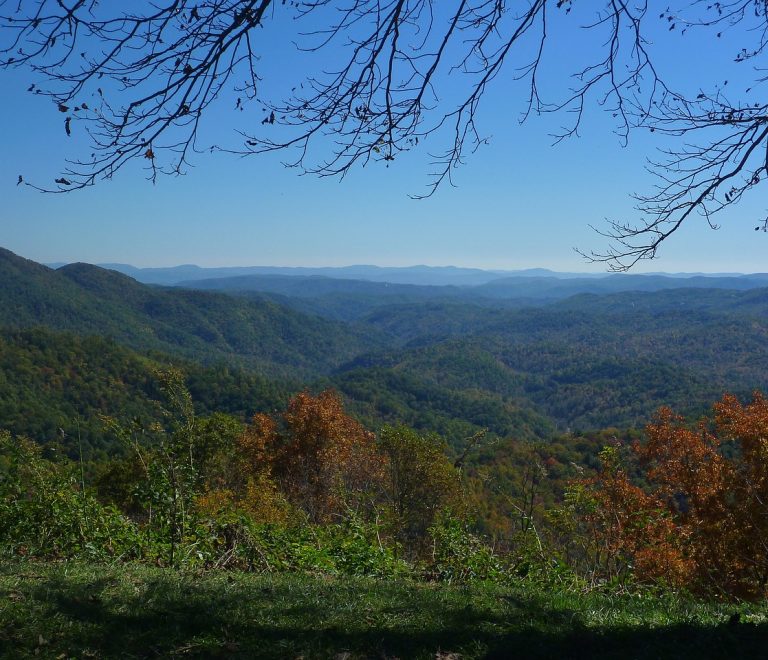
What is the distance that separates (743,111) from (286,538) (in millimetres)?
5592

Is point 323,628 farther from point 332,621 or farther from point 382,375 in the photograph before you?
point 382,375

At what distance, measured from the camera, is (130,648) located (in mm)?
2957

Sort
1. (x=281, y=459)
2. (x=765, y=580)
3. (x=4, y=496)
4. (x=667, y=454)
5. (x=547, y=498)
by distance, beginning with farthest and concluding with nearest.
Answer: (x=547, y=498) → (x=281, y=459) → (x=667, y=454) → (x=765, y=580) → (x=4, y=496)

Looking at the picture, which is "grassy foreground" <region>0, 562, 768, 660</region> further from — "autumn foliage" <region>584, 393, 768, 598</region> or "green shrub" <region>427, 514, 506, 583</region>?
"autumn foliage" <region>584, 393, 768, 598</region>

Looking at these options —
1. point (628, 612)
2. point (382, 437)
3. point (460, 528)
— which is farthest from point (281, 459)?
point (628, 612)

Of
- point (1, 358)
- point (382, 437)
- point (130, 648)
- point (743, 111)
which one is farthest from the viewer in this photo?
point (1, 358)

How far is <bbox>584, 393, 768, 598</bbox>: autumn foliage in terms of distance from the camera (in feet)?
22.2

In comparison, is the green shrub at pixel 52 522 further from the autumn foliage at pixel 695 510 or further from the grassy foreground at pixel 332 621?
the autumn foliage at pixel 695 510

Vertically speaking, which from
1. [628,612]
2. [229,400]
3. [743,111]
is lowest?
[229,400]

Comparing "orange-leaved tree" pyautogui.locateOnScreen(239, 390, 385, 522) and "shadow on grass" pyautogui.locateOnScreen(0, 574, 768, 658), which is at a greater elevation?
"shadow on grass" pyautogui.locateOnScreen(0, 574, 768, 658)

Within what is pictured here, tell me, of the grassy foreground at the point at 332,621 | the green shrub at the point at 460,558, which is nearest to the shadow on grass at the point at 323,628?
the grassy foreground at the point at 332,621

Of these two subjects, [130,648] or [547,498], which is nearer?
[130,648]

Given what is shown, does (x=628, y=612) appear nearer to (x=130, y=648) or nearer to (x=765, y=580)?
(x=130, y=648)

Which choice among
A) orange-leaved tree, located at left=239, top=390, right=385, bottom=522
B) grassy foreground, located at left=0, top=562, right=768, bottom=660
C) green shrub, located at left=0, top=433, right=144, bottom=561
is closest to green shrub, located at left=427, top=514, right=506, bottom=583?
grassy foreground, located at left=0, top=562, right=768, bottom=660
